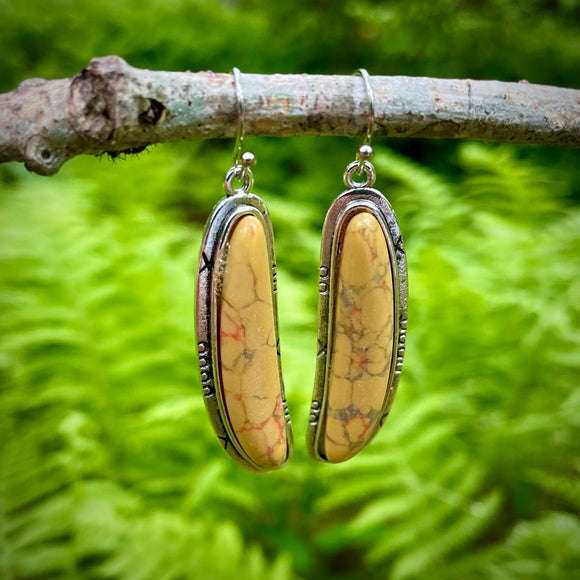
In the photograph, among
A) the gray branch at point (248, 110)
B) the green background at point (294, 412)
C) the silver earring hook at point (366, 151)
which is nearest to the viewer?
the gray branch at point (248, 110)

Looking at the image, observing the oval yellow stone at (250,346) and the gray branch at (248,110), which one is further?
the oval yellow stone at (250,346)

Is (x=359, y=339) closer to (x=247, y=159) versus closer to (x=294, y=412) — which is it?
(x=247, y=159)

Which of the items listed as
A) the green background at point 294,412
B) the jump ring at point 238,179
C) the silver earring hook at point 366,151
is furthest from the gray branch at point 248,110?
the green background at point 294,412

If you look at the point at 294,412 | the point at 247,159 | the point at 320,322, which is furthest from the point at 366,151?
the point at 294,412

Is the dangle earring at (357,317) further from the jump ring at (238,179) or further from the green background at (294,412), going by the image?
the green background at (294,412)

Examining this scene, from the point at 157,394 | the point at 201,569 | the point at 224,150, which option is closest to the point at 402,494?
the point at 201,569

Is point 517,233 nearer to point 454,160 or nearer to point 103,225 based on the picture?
point 454,160
